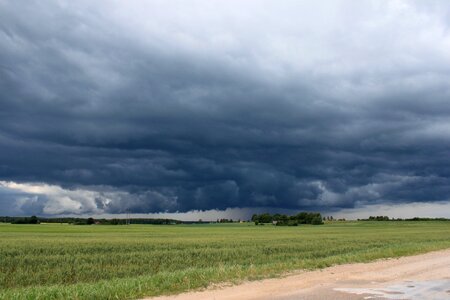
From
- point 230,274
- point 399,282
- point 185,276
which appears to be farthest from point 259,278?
point 399,282

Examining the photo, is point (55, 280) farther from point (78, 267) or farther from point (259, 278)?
point (259, 278)

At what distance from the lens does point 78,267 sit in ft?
88.5

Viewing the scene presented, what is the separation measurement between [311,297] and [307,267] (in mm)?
8878

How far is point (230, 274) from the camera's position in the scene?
18203 millimetres

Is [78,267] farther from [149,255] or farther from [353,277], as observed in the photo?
[353,277]

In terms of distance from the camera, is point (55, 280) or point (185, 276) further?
point (55, 280)

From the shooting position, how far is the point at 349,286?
16344mm

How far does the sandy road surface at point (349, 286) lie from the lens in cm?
1422

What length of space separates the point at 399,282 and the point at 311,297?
5422mm

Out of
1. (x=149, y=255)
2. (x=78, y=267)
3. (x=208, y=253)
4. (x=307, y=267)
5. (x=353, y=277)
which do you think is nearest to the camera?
(x=353, y=277)

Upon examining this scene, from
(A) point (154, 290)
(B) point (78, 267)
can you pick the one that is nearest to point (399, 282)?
(A) point (154, 290)

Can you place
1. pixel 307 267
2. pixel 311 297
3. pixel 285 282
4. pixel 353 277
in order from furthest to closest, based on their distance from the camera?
pixel 307 267
pixel 353 277
pixel 285 282
pixel 311 297

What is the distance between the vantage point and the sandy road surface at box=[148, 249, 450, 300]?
14219 millimetres

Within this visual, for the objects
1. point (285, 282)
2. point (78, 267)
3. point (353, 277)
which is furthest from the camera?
point (78, 267)
